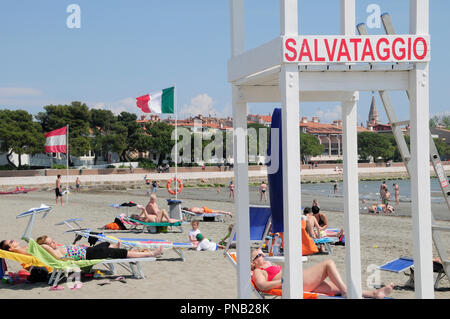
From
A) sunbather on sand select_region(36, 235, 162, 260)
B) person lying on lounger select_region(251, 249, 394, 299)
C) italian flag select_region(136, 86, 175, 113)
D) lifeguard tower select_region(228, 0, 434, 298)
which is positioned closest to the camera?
lifeguard tower select_region(228, 0, 434, 298)

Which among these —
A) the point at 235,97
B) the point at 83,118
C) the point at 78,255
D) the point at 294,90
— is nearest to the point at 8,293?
the point at 78,255

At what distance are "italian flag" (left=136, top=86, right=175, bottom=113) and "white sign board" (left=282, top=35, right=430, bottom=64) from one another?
18.2 meters

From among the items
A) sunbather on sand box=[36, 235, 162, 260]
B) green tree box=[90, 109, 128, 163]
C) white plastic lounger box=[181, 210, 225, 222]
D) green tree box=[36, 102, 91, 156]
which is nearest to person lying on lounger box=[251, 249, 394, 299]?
sunbather on sand box=[36, 235, 162, 260]

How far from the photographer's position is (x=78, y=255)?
798cm

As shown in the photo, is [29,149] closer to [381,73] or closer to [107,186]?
[107,186]

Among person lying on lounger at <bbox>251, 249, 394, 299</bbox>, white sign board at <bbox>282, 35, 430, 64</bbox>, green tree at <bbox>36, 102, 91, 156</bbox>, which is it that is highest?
green tree at <bbox>36, 102, 91, 156</bbox>

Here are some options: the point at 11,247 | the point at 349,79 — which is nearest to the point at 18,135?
the point at 11,247

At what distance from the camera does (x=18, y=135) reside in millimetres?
60594

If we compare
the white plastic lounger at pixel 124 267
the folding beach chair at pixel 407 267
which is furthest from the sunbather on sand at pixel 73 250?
the folding beach chair at pixel 407 267

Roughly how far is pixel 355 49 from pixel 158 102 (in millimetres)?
18619

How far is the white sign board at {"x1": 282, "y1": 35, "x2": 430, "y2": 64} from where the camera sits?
417 centimetres

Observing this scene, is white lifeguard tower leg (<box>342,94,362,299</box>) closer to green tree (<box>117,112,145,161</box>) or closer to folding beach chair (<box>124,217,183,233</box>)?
folding beach chair (<box>124,217,183,233</box>)

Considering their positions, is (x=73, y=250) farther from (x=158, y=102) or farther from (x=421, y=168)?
(x=158, y=102)

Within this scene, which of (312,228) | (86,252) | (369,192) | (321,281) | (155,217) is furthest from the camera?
(369,192)
